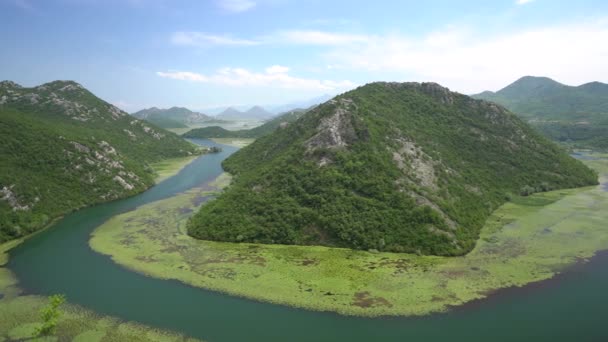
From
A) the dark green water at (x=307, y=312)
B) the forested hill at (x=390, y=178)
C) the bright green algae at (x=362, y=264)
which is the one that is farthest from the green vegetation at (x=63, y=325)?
the forested hill at (x=390, y=178)

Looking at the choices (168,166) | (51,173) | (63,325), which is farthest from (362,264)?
(168,166)

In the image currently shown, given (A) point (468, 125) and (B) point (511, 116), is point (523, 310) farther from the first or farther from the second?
(B) point (511, 116)

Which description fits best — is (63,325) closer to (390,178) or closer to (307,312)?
(307,312)

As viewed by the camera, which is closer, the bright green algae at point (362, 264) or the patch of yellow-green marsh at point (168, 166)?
the bright green algae at point (362, 264)

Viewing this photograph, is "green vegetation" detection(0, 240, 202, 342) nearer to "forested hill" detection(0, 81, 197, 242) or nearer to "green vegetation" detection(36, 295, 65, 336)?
"green vegetation" detection(36, 295, 65, 336)

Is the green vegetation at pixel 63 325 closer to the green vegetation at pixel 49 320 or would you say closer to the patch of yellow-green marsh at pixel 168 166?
the green vegetation at pixel 49 320

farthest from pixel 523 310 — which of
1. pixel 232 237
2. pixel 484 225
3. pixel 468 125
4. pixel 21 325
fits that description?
pixel 468 125
